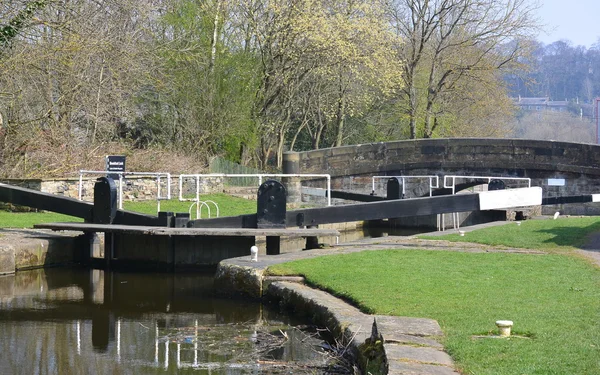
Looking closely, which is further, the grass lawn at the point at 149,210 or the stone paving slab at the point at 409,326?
the grass lawn at the point at 149,210

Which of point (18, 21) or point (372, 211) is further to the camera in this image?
point (18, 21)

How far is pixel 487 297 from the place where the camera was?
1021cm

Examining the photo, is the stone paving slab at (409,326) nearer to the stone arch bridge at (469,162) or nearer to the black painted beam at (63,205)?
the black painted beam at (63,205)

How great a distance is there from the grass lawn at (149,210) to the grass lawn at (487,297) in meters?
8.67

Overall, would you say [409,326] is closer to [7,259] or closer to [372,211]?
[372,211]

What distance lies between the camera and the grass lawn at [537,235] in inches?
637

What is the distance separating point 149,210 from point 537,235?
10530mm

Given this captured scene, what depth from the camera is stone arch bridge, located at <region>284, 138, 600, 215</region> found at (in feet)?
104

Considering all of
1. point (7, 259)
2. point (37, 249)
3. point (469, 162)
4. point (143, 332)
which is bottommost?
point (143, 332)

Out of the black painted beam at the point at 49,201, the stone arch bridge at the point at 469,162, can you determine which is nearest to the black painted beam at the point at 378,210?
the black painted beam at the point at 49,201

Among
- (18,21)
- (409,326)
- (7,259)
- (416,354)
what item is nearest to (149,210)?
(18,21)

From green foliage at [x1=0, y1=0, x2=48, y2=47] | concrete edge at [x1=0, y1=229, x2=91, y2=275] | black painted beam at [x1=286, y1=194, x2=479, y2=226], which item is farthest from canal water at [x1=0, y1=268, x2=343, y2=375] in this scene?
green foliage at [x1=0, y1=0, x2=48, y2=47]

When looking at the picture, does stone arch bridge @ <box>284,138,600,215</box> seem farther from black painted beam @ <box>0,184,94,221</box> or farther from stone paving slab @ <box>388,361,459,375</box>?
stone paving slab @ <box>388,361,459,375</box>

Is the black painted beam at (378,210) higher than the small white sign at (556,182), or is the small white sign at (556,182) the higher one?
the small white sign at (556,182)
